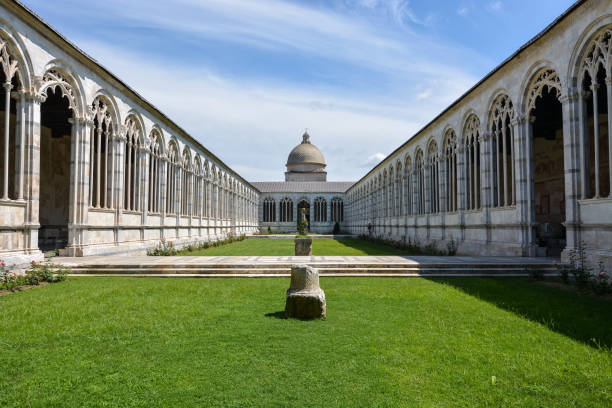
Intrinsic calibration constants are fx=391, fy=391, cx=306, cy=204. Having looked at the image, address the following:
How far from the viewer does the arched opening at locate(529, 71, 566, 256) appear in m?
17.9

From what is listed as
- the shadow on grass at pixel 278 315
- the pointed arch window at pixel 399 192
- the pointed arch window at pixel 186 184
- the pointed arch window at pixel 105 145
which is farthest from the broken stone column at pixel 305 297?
the pointed arch window at pixel 399 192

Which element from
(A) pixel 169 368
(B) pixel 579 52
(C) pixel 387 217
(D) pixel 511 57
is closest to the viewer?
(A) pixel 169 368

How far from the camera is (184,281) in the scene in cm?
1138

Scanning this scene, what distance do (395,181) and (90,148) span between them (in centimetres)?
2476

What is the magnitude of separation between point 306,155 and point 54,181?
55.3m

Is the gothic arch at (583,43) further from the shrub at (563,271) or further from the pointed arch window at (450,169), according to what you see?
the pointed arch window at (450,169)

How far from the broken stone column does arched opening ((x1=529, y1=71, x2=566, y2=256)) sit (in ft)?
47.0

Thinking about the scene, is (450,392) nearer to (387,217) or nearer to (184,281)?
(184,281)

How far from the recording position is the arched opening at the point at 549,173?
17891 millimetres

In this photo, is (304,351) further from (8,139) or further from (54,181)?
(54,181)

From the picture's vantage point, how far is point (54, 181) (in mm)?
21547

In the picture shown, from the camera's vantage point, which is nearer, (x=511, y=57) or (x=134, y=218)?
(x=511, y=57)

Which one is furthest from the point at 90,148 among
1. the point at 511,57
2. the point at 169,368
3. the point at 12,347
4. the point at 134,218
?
the point at 511,57

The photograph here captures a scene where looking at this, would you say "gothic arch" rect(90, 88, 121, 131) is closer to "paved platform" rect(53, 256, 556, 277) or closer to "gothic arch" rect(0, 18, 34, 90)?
"gothic arch" rect(0, 18, 34, 90)
